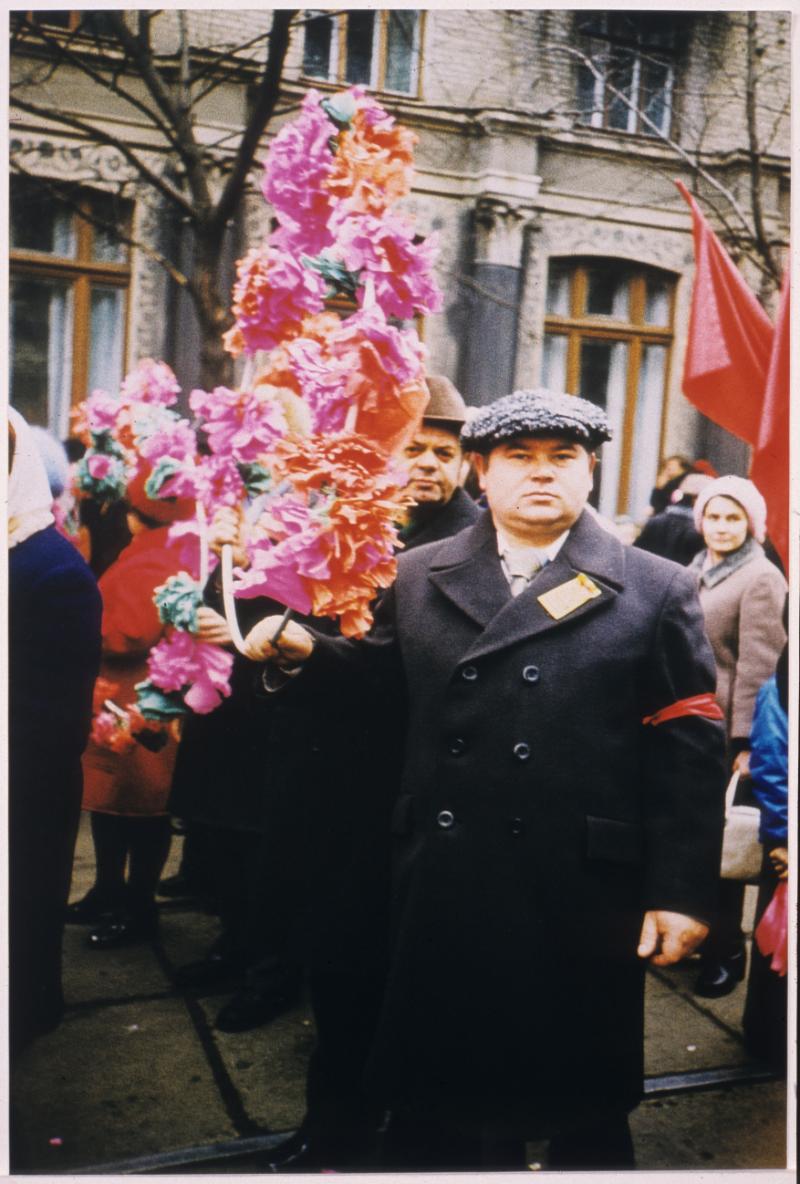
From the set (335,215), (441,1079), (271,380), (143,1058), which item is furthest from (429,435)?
(143,1058)

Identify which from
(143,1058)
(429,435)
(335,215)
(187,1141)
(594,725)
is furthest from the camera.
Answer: (429,435)

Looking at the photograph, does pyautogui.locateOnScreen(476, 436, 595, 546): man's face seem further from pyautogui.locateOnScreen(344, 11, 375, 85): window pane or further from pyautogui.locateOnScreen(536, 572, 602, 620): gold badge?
pyautogui.locateOnScreen(344, 11, 375, 85): window pane

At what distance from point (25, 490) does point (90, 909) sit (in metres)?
1.23

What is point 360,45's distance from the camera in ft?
8.43

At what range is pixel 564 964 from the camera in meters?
1.95

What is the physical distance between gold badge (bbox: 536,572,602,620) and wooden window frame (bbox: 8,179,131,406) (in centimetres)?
155

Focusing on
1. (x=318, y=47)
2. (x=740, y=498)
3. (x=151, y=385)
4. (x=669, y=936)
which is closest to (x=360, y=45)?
(x=318, y=47)

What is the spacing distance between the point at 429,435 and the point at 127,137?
1.23m

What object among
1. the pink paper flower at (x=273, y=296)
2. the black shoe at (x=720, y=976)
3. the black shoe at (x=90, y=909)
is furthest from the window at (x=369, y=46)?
the black shoe at (x=720, y=976)

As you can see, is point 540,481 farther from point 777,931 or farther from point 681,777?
point 777,931

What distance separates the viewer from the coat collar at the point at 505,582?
1966mm

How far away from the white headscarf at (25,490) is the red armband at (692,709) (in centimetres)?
149

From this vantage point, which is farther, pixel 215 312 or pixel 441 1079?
pixel 215 312

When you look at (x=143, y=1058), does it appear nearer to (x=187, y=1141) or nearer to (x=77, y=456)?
(x=187, y=1141)
